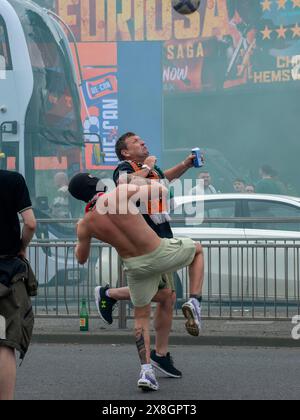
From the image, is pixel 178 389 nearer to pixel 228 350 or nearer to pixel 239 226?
pixel 228 350

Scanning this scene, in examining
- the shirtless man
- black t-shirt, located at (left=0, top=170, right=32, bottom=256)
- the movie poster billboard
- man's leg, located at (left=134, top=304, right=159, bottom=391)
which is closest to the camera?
black t-shirt, located at (left=0, top=170, right=32, bottom=256)

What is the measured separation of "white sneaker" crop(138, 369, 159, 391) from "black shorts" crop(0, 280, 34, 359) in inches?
50.5

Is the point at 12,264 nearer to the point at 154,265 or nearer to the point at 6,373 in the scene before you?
the point at 6,373

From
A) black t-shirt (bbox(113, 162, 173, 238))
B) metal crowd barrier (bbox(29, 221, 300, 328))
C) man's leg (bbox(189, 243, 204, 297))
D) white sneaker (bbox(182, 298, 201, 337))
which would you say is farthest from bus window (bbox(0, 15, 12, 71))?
white sneaker (bbox(182, 298, 201, 337))

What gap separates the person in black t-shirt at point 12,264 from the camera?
6.60 metres

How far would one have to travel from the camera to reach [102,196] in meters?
7.70

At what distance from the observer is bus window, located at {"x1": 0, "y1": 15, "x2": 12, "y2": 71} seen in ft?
57.1

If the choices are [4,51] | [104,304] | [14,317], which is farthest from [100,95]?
[14,317]

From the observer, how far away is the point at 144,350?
787 cm

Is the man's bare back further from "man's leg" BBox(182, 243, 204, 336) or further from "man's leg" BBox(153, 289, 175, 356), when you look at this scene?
"man's leg" BBox(153, 289, 175, 356)

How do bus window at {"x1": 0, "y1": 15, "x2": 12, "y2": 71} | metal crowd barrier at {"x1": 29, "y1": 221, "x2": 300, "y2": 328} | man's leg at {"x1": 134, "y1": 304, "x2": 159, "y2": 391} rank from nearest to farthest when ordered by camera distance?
man's leg at {"x1": 134, "y1": 304, "x2": 159, "y2": 391}, metal crowd barrier at {"x1": 29, "y1": 221, "x2": 300, "y2": 328}, bus window at {"x1": 0, "y1": 15, "x2": 12, "y2": 71}

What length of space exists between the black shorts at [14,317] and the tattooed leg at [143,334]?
130cm

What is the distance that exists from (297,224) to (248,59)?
703 cm
